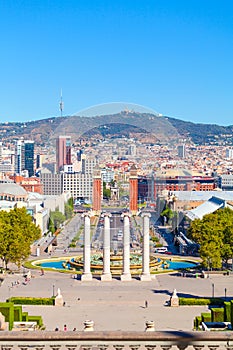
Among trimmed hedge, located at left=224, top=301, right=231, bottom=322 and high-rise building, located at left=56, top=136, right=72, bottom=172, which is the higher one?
high-rise building, located at left=56, top=136, right=72, bottom=172

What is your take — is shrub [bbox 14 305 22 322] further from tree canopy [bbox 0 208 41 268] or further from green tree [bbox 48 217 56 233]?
green tree [bbox 48 217 56 233]

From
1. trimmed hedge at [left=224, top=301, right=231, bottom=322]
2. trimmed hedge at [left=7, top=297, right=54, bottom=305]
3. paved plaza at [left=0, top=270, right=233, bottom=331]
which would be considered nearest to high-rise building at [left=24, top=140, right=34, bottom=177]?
paved plaza at [left=0, top=270, right=233, bottom=331]

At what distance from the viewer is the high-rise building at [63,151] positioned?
5200 centimetres

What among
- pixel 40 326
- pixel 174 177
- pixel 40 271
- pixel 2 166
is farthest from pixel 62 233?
pixel 2 166

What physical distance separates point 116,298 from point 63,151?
2835cm

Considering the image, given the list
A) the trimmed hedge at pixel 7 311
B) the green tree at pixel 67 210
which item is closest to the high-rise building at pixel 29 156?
the green tree at pixel 67 210

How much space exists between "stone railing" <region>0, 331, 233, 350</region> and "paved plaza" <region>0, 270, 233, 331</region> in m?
16.6

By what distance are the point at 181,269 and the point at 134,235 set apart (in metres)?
11.7

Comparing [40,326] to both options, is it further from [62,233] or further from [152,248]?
[62,233]

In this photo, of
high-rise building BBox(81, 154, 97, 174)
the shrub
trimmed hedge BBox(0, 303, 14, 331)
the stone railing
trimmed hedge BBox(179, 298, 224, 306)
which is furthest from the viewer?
high-rise building BBox(81, 154, 97, 174)

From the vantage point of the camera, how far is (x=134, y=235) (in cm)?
5159

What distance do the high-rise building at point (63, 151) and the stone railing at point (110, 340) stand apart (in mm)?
44422

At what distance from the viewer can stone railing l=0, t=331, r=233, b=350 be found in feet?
19.1

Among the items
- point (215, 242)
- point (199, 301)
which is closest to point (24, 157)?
point (215, 242)
